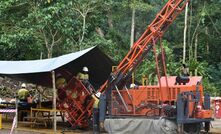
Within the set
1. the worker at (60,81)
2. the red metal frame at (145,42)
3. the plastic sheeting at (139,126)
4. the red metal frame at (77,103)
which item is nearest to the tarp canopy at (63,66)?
the worker at (60,81)

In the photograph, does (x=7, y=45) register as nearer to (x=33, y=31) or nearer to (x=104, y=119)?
(x=33, y=31)

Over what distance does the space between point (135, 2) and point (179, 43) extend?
7.16 m

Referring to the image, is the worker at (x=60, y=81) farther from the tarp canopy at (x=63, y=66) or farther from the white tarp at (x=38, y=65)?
the white tarp at (x=38, y=65)

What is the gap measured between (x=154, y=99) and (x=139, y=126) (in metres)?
0.84

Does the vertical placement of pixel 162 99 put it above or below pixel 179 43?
below

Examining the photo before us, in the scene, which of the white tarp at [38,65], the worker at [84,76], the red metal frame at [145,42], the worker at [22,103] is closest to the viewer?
the red metal frame at [145,42]

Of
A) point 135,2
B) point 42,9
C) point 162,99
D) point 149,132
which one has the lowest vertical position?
point 149,132

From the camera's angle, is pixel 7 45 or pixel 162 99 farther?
pixel 7 45

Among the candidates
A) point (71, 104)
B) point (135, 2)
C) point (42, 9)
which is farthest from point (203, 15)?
point (71, 104)

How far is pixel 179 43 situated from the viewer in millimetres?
35438

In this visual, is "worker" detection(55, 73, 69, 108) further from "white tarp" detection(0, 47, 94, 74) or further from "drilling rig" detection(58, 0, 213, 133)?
"drilling rig" detection(58, 0, 213, 133)

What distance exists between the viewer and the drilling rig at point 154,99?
11375mm

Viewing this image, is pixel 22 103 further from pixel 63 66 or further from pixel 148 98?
pixel 148 98

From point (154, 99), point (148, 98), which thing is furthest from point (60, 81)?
point (154, 99)
